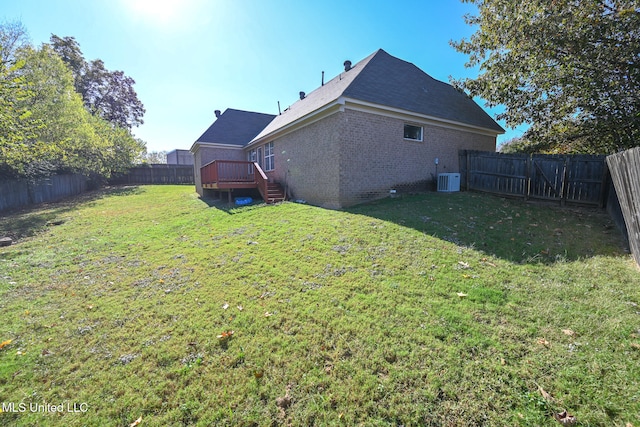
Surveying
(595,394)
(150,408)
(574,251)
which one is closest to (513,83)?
Result: (574,251)

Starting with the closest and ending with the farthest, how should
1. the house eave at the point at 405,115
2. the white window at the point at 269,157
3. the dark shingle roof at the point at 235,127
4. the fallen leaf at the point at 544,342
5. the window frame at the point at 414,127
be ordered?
the fallen leaf at the point at 544,342 → the house eave at the point at 405,115 → the window frame at the point at 414,127 → the white window at the point at 269,157 → the dark shingle roof at the point at 235,127

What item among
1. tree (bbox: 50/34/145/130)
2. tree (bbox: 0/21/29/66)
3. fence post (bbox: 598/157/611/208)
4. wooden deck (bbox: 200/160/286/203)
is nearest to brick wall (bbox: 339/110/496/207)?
wooden deck (bbox: 200/160/286/203)

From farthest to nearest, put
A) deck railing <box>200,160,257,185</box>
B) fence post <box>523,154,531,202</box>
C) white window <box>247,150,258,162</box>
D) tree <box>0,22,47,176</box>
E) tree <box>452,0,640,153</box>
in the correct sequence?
white window <box>247,150,258,162</box> < deck railing <box>200,160,257,185</box> < fence post <box>523,154,531,202</box> < tree <box>0,22,47,176</box> < tree <box>452,0,640,153</box>

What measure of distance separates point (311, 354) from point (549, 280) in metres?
3.93

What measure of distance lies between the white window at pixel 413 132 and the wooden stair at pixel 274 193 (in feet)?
20.2

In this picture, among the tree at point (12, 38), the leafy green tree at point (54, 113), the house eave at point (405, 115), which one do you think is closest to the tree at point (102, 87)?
the leafy green tree at point (54, 113)

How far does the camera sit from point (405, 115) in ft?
34.8

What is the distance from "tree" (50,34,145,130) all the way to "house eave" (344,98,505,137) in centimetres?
3205

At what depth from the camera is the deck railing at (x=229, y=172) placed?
511 inches

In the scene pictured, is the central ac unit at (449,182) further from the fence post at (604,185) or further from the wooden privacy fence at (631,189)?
the wooden privacy fence at (631,189)

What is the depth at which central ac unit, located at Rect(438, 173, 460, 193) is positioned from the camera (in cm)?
1137

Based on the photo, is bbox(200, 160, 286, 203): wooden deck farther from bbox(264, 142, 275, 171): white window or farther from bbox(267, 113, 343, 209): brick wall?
bbox(264, 142, 275, 171): white window

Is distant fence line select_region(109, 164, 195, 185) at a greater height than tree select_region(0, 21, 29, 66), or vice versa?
tree select_region(0, 21, 29, 66)

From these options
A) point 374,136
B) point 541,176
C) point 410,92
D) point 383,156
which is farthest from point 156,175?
point 541,176
